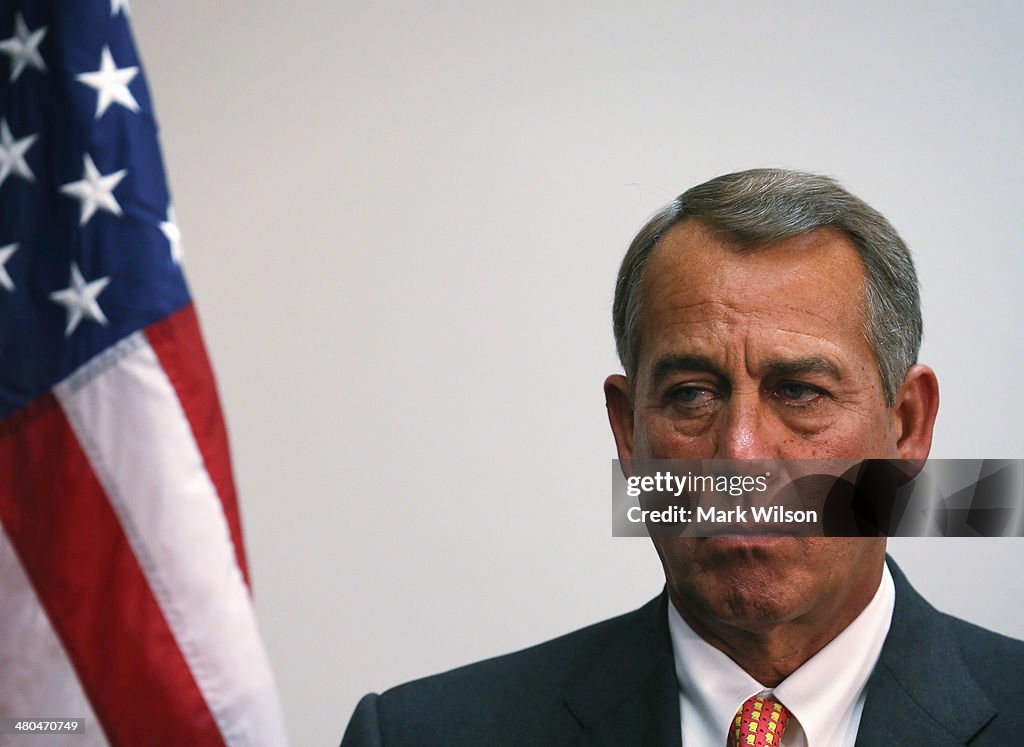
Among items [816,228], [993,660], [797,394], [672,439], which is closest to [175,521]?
[672,439]

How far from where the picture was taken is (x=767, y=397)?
1.52 meters

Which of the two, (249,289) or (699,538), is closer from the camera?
(699,538)

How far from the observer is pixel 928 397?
1.63m

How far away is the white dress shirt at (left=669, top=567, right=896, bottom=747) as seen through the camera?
1508 mm

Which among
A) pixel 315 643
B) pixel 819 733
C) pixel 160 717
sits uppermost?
pixel 160 717

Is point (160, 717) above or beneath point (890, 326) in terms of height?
beneath

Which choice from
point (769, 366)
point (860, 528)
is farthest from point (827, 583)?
point (769, 366)

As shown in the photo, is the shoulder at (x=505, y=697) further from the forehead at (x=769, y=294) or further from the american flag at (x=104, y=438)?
the american flag at (x=104, y=438)

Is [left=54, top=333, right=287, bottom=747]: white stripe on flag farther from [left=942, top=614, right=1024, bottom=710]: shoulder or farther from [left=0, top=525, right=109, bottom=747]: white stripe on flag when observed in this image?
[left=942, top=614, right=1024, bottom=710]: shoulder

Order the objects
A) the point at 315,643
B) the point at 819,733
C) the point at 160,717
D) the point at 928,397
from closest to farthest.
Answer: the point at 160,717, the point at 819,733, the point at 928,397, the point at 315,643

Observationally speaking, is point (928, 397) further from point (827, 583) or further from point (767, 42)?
point (767, 42)

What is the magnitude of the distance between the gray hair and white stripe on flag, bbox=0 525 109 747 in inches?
31.0

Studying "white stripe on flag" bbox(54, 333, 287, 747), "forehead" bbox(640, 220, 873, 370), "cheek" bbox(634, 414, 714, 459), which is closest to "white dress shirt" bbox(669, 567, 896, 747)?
"cheek" bbox(634, 414, 714, 459)

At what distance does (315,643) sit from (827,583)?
1260mm
